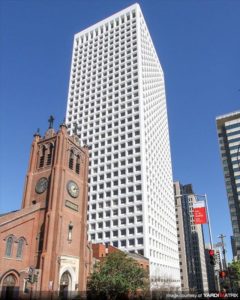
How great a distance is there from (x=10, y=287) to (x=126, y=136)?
6994 cm

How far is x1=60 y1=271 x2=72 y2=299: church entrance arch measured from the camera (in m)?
40.6

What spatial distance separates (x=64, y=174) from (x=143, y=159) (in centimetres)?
4974

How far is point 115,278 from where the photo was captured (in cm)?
4362

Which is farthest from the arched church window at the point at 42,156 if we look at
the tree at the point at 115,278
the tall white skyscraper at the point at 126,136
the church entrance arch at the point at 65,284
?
the tall white skyscraper at the point at 126,136

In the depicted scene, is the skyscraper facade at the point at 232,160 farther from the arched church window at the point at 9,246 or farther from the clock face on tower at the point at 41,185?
the arched church window at the point at 9,246

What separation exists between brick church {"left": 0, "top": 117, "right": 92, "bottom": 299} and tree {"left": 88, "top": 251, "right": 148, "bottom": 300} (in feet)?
6.51

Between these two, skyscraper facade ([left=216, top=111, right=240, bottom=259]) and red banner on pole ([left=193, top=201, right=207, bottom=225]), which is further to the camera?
skyscraper facade ([left=216, top=111, right=240, bottom=259])

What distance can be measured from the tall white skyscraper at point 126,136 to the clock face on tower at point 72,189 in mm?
35975

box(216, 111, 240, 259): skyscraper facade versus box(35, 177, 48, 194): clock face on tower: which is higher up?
box(216, 111, 240, 259): skyscraper facade

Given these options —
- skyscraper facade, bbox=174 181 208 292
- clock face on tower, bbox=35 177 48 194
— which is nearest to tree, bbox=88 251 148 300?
clock face on tower, bbox=35 177 48 194

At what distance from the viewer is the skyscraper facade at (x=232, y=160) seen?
120050mm

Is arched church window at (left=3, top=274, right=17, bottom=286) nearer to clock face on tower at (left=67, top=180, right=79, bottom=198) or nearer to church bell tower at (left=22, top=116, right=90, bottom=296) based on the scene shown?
church bell tower at (left=22, top=116, right=90, bottom=296)

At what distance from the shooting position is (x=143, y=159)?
306 ft

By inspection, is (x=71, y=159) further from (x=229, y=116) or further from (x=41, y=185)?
(x=229, y=116)
